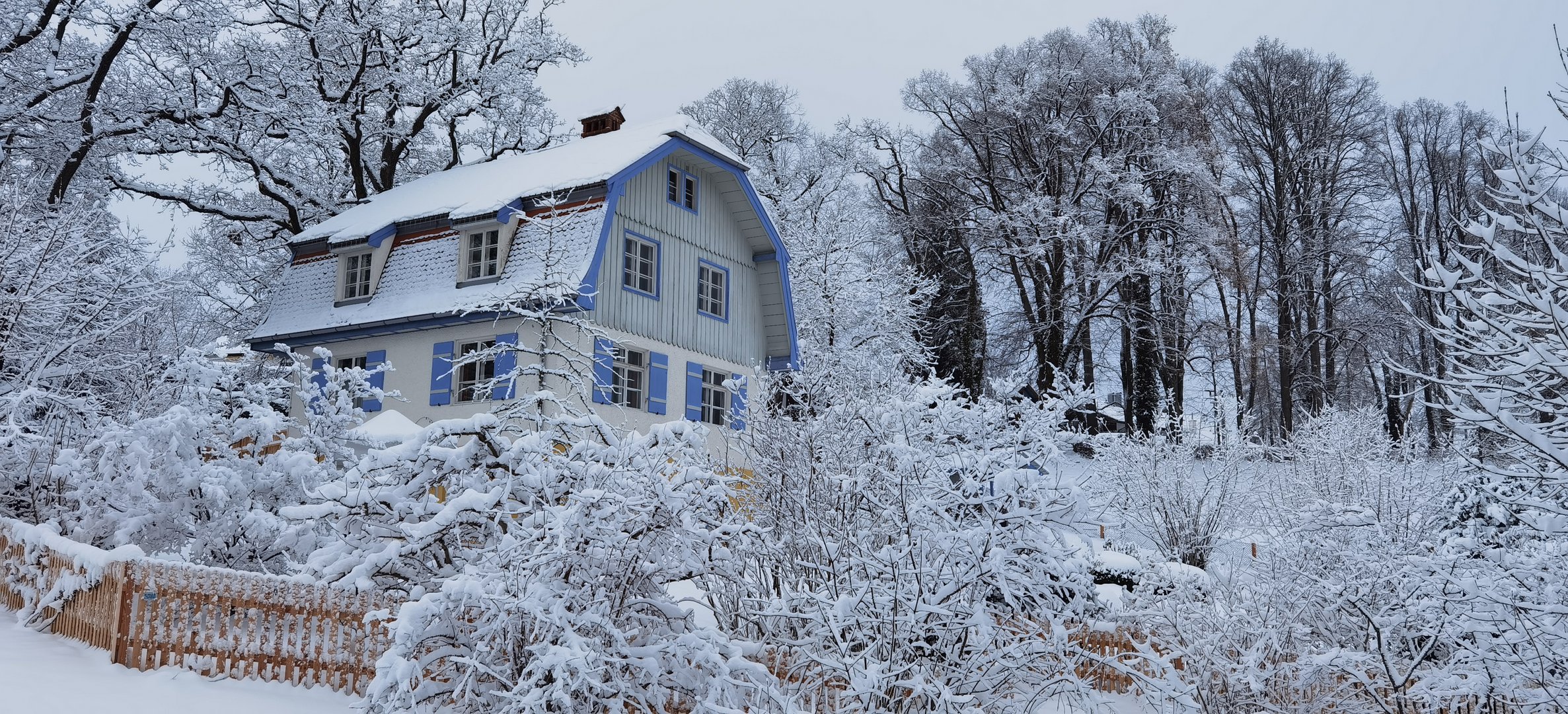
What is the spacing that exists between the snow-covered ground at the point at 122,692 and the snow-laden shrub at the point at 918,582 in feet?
9.50

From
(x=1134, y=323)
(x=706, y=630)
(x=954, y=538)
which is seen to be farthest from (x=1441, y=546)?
(x=1134, y=323)

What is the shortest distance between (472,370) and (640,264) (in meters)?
3.09

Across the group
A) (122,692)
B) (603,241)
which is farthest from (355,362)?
(122,692)

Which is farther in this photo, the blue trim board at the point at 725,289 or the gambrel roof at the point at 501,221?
the blue trim board at the point at 725,289

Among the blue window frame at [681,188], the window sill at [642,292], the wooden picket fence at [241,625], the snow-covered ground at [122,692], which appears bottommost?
the snow-covered ground at [122,692]

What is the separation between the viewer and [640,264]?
1839cm

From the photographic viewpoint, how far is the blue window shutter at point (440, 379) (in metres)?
17.6

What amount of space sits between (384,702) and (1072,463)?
22.7 meters

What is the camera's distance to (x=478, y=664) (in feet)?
20.1

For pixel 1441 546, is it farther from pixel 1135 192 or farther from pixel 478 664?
pixel 1135 192

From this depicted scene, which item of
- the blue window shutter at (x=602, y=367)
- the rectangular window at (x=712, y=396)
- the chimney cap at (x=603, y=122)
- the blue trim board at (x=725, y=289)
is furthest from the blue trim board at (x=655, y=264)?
the chimney cap at (x=603, y=122)

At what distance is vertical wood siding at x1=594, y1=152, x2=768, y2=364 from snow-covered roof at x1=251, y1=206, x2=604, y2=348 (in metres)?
0.67

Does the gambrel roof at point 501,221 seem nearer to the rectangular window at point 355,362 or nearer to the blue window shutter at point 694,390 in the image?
the rectangular window at point 355,362

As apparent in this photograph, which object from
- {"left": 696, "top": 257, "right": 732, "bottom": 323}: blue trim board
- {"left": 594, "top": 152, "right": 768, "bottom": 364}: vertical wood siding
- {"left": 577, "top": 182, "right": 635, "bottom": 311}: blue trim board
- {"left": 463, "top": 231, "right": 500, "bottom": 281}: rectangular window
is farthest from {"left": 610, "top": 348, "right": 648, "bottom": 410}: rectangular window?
{"left": 463, "top": 231, "right": 500, "bottom": 281}: rectangular window
